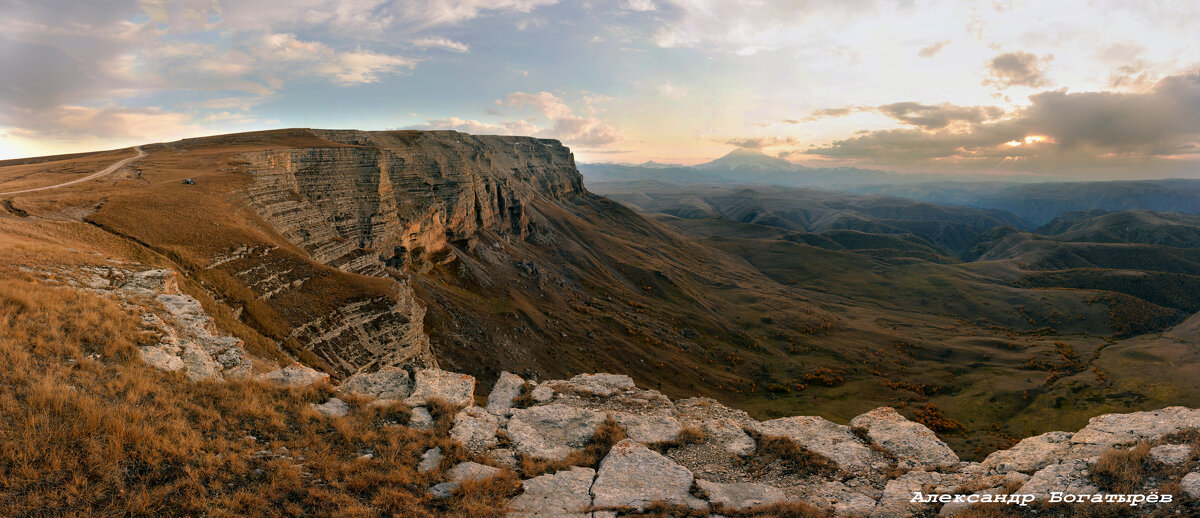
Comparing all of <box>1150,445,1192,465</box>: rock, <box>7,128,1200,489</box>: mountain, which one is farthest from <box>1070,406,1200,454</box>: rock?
<box>7,128,1200,489</box>: mountain

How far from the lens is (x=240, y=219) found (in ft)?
128

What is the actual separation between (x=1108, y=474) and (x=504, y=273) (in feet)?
302

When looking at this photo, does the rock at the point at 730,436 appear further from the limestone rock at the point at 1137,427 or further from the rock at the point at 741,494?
the limestone rock at the point at 1137,427

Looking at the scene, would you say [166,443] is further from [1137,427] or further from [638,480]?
[1137,427]

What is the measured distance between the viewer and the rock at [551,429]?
15016 millimetres

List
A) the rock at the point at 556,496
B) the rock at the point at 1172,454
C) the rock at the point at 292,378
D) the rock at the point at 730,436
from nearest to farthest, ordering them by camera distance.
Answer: the rock at the point at 1172,454
the rock at the point at 556,496
the rock at the point at 292,378
the rock at the point at 730,436

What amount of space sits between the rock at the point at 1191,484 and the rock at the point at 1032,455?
8.75 ft

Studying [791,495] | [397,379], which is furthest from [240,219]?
[791,495]

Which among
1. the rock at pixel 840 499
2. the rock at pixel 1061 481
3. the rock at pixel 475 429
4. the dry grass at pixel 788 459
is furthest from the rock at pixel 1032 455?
the rock at pixel 475 429

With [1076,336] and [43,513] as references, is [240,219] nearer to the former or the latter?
[43,513]

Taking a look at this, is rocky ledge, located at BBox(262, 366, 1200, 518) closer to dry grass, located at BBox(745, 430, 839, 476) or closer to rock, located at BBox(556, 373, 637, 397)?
dry grass, located at BBox(745, 430, 839, 476)

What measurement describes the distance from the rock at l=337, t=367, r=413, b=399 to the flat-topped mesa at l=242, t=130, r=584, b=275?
39.3 m

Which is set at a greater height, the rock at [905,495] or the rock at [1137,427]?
the rock at [1137,427]

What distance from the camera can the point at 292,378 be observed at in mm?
16281
